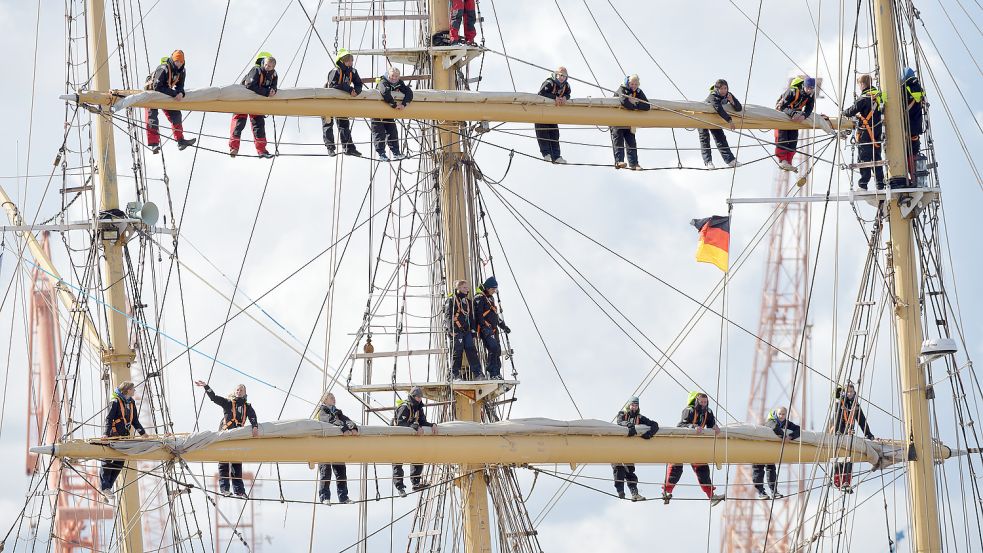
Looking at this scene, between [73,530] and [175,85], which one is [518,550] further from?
[73,530]

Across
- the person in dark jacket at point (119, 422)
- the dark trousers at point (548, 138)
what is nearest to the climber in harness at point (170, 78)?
the person in dark jacket at point (119, 422)

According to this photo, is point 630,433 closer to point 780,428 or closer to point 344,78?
point 780,428

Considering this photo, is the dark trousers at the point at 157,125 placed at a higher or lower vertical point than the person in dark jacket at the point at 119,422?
higher

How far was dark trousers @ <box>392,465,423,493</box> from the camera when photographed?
44519 mm

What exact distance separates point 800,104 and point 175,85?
33.6 feet

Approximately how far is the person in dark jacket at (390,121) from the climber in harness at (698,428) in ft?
20.4

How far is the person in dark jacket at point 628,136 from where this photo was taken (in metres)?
44.5

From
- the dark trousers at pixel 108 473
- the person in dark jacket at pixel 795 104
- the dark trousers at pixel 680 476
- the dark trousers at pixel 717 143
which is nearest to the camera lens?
the dark trousers at pixel 108 473

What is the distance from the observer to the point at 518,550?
149ft

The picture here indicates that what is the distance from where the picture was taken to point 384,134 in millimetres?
44500

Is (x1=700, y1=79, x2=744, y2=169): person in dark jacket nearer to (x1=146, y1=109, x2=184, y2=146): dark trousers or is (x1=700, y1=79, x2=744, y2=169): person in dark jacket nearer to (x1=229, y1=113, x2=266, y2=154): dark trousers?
(x1=229, y1=113, x2=266, y2=154): dark trousers

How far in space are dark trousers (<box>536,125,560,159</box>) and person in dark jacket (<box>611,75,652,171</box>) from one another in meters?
0.97

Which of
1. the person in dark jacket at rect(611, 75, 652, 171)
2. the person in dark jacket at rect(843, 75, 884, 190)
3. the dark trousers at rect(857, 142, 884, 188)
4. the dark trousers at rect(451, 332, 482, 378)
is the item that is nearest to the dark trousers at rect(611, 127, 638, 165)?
the person in dark jacket at rect(611, 75, 652, 171)

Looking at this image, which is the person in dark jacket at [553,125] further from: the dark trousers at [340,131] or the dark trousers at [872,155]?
the dark trousers at [872,155]
